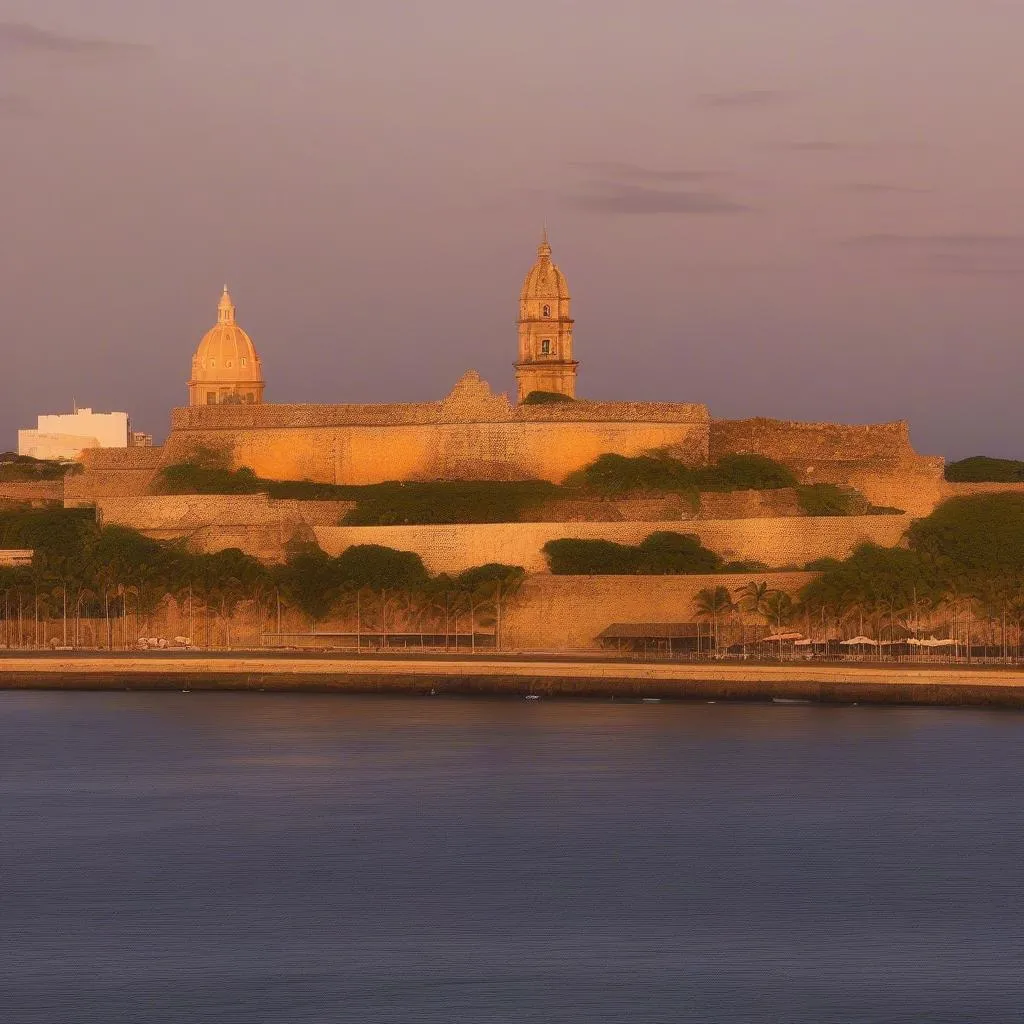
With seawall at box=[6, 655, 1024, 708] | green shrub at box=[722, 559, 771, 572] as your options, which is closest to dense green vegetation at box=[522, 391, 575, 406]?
green shrub at box=[722, 559, 771, 572]

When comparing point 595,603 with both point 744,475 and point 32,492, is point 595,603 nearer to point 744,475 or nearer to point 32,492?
point 744,475

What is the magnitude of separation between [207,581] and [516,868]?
31.5 metres

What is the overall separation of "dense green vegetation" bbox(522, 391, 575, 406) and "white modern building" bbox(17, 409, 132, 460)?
26.0m

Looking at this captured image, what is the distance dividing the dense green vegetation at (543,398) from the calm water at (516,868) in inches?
1022

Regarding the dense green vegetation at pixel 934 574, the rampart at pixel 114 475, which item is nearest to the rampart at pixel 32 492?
the rampart at pixel 114 475

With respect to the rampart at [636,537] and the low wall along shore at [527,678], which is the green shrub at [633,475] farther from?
the low wall along shore at [527,678]

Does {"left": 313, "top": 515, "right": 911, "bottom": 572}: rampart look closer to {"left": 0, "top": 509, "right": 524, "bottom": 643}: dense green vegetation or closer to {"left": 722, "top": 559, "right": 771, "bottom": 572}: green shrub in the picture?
{"left": 722, "top": 559, "right": 771, "bottom": 572}: green shrub

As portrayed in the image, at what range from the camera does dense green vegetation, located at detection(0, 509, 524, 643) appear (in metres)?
66.2

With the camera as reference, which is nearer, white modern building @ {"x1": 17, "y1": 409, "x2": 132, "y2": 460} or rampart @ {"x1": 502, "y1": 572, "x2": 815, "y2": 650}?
rampart @ {"x1": 502, "y1": 572, "x2": 815, "y2": 650}

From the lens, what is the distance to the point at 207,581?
6700 cm

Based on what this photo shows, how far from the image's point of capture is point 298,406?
251 feet

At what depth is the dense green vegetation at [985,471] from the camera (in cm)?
8238

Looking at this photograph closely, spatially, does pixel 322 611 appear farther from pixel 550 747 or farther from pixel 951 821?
pixel 951 821

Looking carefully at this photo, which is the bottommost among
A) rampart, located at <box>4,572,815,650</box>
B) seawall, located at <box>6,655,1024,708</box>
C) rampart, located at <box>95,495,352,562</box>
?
seawall, located at <box>6,655,1024,708</box>
